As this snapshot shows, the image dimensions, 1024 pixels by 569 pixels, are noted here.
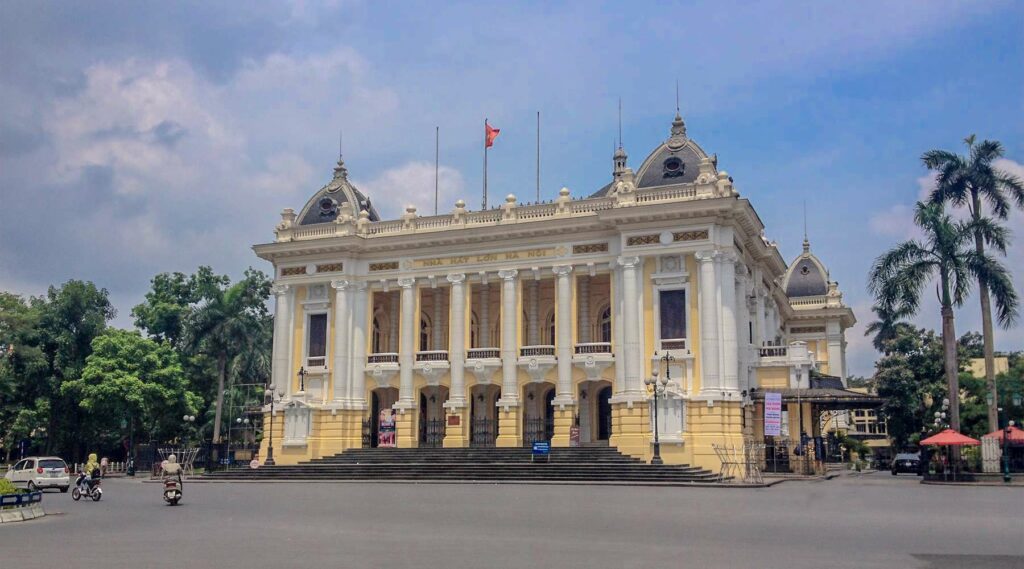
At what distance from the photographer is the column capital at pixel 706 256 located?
39344 millimetres

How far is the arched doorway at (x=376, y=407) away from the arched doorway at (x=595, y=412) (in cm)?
991

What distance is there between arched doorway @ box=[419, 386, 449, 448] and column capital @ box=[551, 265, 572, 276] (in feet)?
28.4

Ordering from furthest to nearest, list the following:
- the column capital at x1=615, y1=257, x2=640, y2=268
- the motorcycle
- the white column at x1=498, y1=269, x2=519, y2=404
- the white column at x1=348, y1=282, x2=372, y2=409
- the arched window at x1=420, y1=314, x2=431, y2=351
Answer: the arched window at x1=420, y1=314, x2=431, y2=351 < the white column at x1=348, y1=282, x2=372, y2=409 < the white column at x1=498, y1=269, x2=519, y2=404 < the column capital at x1=615, y1=257, x2=640, y2=268 < the motorcycle

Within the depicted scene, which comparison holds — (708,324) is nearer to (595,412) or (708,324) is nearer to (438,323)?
(595,412)

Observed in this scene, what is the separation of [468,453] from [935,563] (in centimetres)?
3044

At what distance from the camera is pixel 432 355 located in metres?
45.6

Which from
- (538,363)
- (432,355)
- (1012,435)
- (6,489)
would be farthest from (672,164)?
(6,489)

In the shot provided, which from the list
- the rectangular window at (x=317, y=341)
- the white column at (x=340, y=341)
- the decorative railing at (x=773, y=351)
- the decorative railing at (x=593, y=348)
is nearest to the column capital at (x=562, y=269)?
the decorative railing at (x=593, y=348)

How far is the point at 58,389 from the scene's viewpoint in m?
56.9

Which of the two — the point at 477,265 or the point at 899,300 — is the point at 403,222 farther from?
the point at 899,300

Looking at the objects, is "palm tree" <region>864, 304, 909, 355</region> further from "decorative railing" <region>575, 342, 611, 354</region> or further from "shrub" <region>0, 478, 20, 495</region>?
"shrub" <region>0, 478, 20, 495</region>

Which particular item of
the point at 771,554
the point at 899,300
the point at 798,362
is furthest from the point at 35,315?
the point at 771,554

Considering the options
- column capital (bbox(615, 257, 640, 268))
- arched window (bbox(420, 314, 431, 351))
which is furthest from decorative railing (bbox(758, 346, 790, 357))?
arched window (bbox(420, 314, 431, 351))

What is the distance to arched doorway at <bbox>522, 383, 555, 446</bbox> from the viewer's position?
44.7m
